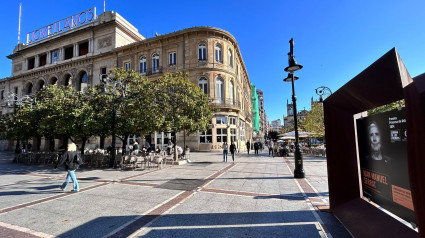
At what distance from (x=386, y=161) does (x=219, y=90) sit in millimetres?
24306

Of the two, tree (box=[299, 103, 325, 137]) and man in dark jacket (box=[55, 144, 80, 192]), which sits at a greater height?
tree (box=[299, 103, 325, 137])

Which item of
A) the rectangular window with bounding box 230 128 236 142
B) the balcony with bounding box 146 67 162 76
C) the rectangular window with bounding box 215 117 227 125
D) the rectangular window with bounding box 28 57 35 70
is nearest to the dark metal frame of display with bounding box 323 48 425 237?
the rectangular window with bounding box 215 117 227 125

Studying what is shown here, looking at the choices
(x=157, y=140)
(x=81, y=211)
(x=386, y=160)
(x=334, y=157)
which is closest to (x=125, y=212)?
(x=81, y=211)

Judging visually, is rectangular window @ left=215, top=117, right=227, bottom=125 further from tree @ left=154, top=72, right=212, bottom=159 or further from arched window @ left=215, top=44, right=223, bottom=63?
tree @ left=154, top=72, right=212, bottom=159

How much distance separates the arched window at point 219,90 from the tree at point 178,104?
11.8 m

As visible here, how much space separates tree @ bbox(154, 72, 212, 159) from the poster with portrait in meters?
10.7

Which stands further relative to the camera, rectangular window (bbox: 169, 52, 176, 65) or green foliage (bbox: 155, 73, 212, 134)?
rectangular window (bbox: 169, 52, 176, 65)

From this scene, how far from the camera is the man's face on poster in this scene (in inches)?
135

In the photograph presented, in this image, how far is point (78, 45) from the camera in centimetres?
3459

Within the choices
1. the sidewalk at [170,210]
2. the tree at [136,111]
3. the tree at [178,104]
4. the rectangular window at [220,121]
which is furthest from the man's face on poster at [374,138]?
the rectangular window at [220,121]

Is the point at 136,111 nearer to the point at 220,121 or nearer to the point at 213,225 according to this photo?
the point at 213,225

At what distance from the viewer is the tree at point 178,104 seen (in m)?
13.7

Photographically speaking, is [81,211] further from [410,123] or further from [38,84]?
[38,84]

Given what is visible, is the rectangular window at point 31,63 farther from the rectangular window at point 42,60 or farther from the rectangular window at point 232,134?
the rectangular window at point 232,134
